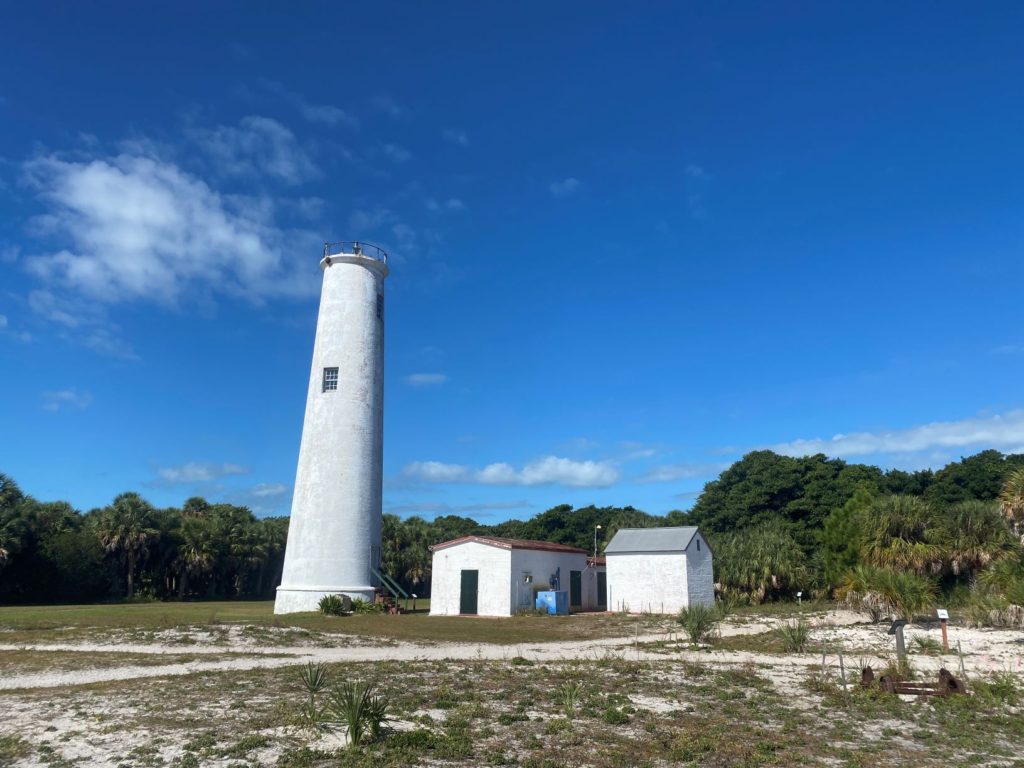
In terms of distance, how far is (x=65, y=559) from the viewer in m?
40.5

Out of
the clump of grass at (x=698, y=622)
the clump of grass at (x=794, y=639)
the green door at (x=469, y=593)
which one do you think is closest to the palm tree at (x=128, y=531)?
the green door at (x=469, y=593)

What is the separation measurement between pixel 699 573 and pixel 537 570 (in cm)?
735

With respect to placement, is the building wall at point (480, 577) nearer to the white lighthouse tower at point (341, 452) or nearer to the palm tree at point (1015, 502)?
the white lighthouse tower at point (341, 452)

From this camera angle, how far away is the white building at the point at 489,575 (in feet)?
103

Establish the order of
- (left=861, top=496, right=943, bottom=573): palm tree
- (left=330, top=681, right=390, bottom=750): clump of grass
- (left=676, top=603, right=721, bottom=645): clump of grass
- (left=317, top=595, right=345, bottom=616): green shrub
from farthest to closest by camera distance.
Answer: (left=317, top=595, right=345, bottom=616): green shrub
(left=861, top=496, right=943, bottom=573): palm tree
(left=676, top=603, right=721, bottom=645): clump of grass
(left=330, top=681, right=390, bottom=750): clump of grass

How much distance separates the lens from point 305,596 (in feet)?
92.7

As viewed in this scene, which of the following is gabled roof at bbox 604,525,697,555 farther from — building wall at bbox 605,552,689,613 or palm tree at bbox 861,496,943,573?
palm tree at bbox 861,496,943,573

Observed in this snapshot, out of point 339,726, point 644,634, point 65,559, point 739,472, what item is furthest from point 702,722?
point 739,472

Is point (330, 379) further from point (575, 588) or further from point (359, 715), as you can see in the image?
point (359, 715)

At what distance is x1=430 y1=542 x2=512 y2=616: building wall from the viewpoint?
31.4 meters

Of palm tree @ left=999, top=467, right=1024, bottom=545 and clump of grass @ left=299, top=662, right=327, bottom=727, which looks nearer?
clump of grass @ left=299, top=662, right=327, bottom=727

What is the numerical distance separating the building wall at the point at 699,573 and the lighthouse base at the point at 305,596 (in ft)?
46.7

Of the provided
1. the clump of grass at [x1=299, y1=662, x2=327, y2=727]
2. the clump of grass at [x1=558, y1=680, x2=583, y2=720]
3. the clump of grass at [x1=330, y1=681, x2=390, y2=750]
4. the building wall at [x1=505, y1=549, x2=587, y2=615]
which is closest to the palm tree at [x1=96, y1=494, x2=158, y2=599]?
the building wall at [x1=505, y1=549, x2=587, y2=615]

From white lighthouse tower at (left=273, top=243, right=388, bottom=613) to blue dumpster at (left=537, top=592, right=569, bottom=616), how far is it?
23.6 feet
